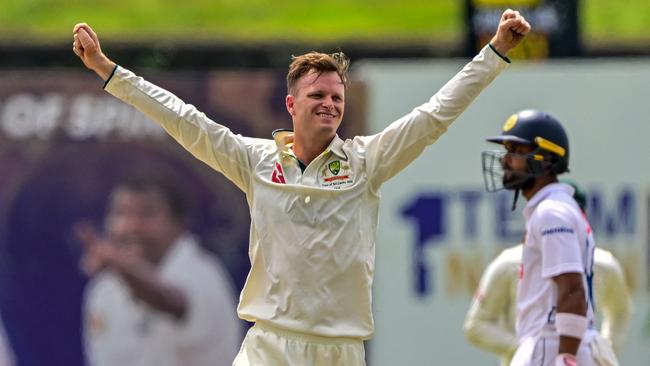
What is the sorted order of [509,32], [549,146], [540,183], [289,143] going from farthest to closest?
[549,146], [540,183], [289,143], [509,32]

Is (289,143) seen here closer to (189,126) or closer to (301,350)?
(189,126)

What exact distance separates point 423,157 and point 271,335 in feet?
19.2

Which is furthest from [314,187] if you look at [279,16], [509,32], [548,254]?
[279,16]

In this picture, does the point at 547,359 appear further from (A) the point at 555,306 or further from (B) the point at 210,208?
(B) the point at 210,208

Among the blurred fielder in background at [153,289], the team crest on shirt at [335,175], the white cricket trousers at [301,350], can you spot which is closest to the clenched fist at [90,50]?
the team crest on shirt at [335,175]

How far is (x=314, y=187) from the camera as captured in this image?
6043 mm

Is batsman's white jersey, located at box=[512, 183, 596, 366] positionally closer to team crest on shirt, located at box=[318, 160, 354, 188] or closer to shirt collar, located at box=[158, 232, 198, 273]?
team crest on shirt, located at box=[318, 160, 354, 188]

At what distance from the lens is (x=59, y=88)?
11812 millimetres

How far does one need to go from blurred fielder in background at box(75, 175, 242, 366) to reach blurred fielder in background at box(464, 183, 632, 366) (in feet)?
12.7

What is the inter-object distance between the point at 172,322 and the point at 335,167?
598 centimetres

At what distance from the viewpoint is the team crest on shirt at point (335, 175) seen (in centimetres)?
608

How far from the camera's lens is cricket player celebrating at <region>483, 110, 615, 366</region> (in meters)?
6.64

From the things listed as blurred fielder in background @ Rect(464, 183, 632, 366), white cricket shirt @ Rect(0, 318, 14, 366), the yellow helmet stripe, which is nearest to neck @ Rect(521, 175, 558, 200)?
the yellow helmet stripe

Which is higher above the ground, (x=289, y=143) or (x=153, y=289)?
(x=289, y=143)
